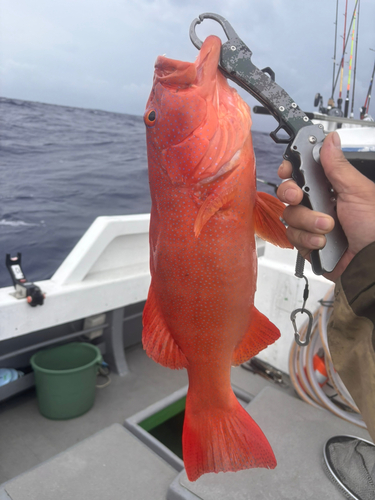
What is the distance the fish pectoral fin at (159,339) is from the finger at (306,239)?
46 cm

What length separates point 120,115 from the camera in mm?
17016

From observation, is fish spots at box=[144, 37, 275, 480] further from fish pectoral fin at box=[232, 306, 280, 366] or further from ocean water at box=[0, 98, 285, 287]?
ocean water at box=[0, 98, 285, 287]

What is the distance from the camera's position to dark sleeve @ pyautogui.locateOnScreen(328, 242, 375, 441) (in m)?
0.97

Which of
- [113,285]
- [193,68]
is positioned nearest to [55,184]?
[113,285]

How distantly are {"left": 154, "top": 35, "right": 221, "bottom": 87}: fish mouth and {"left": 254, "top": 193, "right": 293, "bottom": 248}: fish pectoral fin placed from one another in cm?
37

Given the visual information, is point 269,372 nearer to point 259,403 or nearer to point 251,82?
point 259,403

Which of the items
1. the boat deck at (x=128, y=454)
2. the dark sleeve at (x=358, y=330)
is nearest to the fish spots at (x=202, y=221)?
the dark sleeve at (x=358, y=330)

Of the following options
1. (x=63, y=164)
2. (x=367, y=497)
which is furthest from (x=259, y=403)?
(x=63, y=164)

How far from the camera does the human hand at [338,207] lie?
0.99 metres

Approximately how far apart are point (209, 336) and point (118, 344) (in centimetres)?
274

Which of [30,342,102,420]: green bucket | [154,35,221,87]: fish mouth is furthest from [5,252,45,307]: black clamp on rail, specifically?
[154,35,221,87]: fish mouth

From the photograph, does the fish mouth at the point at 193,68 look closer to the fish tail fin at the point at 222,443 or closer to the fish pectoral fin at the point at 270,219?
the fish pectoral fin at the point at 270,219

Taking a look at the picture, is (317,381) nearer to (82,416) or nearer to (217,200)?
(82,416)

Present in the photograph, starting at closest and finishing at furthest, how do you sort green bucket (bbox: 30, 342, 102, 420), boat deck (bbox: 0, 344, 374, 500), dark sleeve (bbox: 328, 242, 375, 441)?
1. dark sleeve (bbox: 328, 242, 375, 441)
2. boat deck (bbox: 0, 344, 374, 500)
3. green bucket (bbox: 30, 342, 102, 420)
